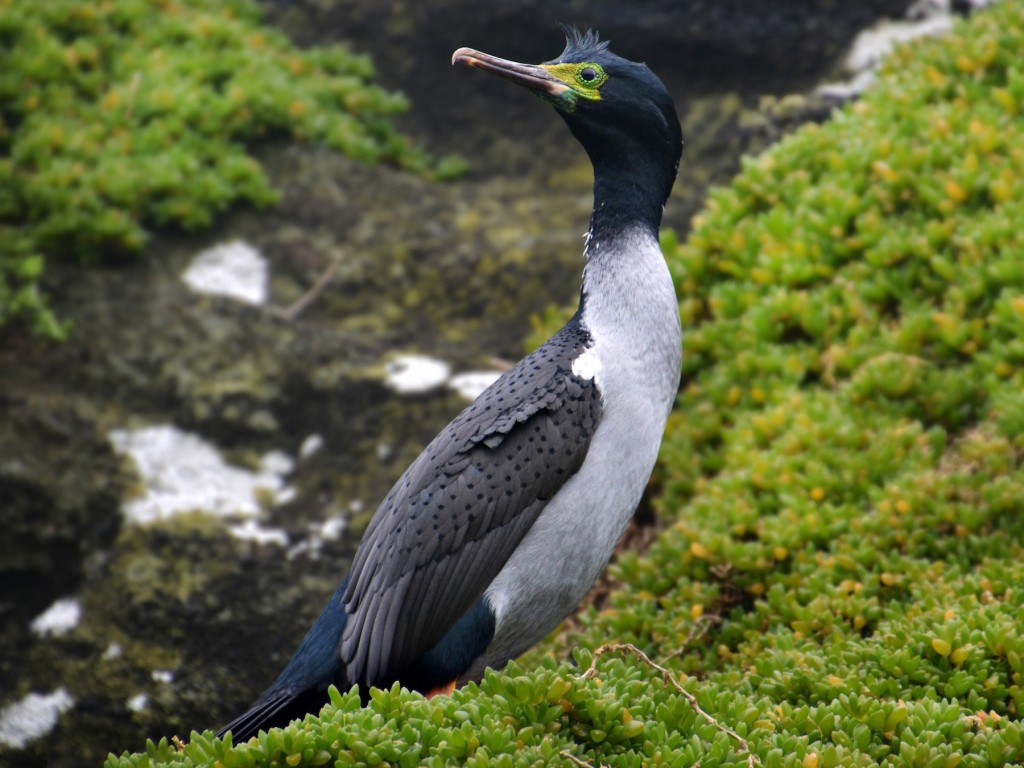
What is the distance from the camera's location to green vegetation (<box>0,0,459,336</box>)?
609 centimetres

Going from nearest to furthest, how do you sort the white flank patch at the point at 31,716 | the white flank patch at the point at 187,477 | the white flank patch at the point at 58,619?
the white flank patch at the point at 31,716 < the white flank patch at the point at 58,619 < the white flank patch at the point at 187,477

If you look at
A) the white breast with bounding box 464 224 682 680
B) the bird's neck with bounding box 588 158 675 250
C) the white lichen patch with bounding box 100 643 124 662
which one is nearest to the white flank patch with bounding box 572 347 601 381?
the white breast with bounding box 464 224 682 680

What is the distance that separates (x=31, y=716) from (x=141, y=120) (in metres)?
3.53

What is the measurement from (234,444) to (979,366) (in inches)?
137

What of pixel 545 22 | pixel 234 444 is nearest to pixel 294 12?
pixel 545 22

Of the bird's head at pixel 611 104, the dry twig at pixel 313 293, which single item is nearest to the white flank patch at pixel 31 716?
the dry twig at pixel 313 293

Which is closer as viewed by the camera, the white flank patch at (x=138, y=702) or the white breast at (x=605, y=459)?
the white breast at (x=605, y=459)

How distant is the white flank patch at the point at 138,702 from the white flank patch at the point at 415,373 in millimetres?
1896

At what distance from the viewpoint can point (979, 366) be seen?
4.84 m

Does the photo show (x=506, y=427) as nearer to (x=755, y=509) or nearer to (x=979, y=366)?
(x=755, y=509)

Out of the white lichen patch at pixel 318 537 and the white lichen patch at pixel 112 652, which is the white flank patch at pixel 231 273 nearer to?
the white lichen patch at pixel 318 537

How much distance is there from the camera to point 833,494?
4695mm

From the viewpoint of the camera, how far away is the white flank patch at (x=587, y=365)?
3.81 metres

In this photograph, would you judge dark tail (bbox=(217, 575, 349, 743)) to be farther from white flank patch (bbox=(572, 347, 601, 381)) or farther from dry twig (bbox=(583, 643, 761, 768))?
white flank patch (bbox=(572, 347, 601, 381))
